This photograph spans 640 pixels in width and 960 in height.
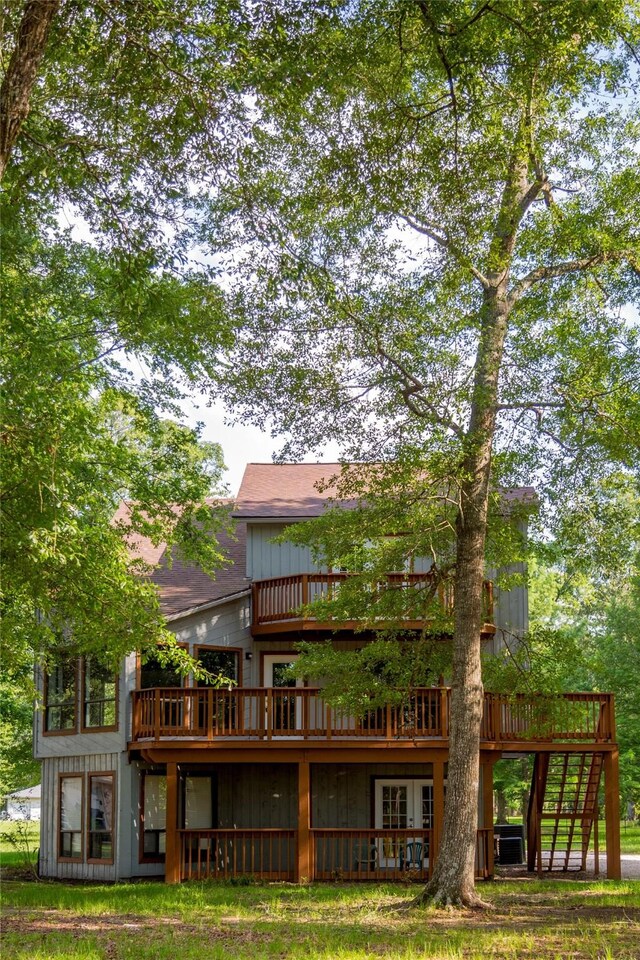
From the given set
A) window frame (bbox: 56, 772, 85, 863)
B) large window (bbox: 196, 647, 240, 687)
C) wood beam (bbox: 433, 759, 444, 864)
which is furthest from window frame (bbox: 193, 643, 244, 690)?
wood beam (bbox: 433, 759, 444, 864)

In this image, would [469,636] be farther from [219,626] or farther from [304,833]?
[219,626]

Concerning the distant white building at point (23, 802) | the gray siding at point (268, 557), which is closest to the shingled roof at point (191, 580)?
the gray siding at point (268, 557)

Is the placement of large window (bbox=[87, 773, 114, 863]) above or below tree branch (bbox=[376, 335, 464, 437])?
below

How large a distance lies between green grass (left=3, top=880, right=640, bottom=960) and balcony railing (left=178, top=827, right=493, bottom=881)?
1.05 m

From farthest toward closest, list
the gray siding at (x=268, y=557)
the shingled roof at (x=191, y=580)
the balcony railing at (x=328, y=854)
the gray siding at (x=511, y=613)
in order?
the gray siding at (x=268, y=557) → the gray siding at (x=511, y=613) → the shingled roof at (x=191, y=580) → the balcony railing at (x=328, y=854)

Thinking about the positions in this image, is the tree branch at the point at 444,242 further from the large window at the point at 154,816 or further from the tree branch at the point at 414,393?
the large window at the point at 154,816

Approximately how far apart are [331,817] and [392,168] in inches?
557

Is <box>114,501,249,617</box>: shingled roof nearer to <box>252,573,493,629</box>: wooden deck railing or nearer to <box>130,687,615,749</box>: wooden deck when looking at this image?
<box>252,573,493,629</box>: wooden deck railing

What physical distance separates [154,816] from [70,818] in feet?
6.93

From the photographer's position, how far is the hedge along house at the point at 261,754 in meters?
19.9

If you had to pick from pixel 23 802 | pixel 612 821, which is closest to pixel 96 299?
pixel 612 821

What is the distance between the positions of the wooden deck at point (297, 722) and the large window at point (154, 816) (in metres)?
1.47

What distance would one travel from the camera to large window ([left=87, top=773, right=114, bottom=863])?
851 inches

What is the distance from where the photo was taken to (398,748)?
20.0m
